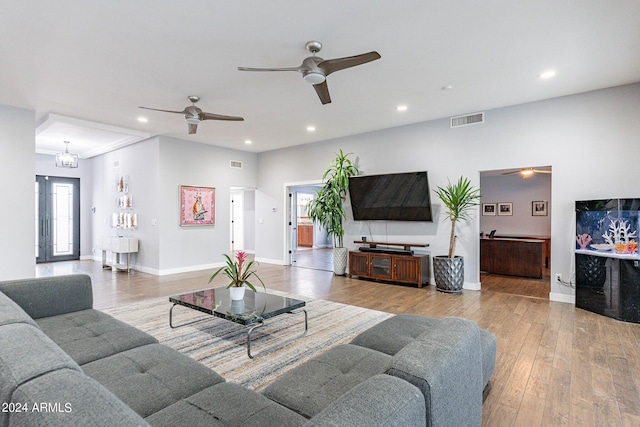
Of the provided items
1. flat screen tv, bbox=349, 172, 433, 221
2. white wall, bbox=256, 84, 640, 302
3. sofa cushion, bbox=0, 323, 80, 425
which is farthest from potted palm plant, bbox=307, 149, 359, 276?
sofa cushion, bbox=0, 323, 80, 425

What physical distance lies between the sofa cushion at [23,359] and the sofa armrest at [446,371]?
112cm

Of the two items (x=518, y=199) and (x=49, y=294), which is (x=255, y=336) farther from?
(x=518, y=199)

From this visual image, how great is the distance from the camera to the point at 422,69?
3986 millimetres

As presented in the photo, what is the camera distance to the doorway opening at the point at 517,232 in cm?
629

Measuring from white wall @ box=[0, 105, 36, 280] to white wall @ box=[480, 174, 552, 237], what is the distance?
916 cm

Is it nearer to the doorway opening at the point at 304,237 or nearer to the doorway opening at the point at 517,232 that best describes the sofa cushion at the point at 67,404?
the doorway opening at the point at 517,232

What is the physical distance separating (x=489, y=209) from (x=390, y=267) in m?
4.06

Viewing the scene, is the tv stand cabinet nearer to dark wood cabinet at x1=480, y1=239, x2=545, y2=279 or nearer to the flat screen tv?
the flat screen tv

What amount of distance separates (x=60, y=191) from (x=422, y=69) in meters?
10.2

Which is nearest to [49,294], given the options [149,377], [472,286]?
[149,377]

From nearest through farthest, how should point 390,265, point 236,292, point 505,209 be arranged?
point 236,292
point 390,265
point 505,209

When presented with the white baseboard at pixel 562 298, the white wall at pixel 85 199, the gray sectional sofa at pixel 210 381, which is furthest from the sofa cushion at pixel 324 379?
the white wall at pixel 85 199

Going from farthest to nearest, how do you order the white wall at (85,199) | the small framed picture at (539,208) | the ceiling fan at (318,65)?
the white wall at (85,199) → the small framed picture at (539,208) → the ceiling fan at (318,65)

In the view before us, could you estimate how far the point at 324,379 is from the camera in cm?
170
